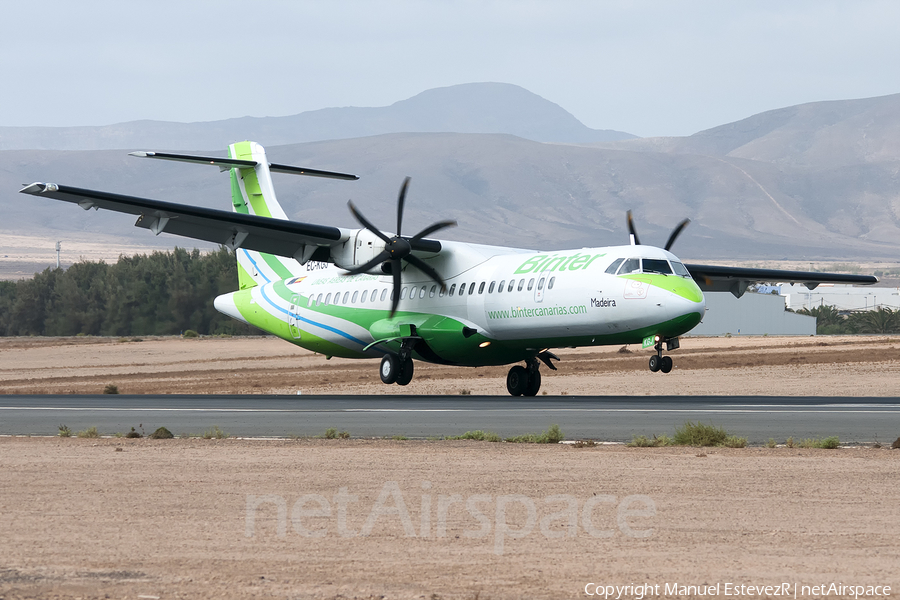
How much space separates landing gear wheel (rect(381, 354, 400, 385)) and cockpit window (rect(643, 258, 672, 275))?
303 inches

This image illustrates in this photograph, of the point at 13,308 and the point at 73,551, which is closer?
the point at 73,551

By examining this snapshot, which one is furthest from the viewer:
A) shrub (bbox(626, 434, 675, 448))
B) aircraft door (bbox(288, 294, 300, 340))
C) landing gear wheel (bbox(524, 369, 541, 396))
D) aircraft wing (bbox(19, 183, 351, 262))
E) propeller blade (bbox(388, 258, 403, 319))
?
aircraft door (bbox(288, 294, 300, 340))

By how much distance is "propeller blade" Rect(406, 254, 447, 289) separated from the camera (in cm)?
2866

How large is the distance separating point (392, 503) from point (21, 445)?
8027 mm

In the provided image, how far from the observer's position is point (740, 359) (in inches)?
1811

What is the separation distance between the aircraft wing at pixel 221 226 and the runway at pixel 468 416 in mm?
4577

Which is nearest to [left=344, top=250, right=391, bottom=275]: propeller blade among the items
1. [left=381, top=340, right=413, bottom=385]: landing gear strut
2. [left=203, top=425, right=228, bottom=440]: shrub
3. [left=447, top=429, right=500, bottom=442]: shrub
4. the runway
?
[left=381, top=340, right=413, bottom=385]: landing gear strut

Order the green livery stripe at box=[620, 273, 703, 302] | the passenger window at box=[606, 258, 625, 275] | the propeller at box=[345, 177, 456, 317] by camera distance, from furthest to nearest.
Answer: the propeller at box=[345, 177, 456, 317], the passenger window at box=[606, 258, 625, 275], the green livery stripe at box=[620, 273, 703, 302]

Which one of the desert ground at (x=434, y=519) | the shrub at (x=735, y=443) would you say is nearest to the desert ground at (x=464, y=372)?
the shrub at (x=735, y=443)

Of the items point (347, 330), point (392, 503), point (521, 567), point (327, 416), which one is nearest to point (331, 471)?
point (392, 503)

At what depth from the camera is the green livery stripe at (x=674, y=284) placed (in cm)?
2372

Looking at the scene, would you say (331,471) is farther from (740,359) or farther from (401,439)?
(740,359)

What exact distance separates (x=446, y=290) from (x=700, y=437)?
14256mm

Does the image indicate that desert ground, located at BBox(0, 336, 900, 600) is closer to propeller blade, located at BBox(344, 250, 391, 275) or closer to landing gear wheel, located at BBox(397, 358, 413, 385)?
propeller blade, located at BBox(344, 250, 391, 275)
